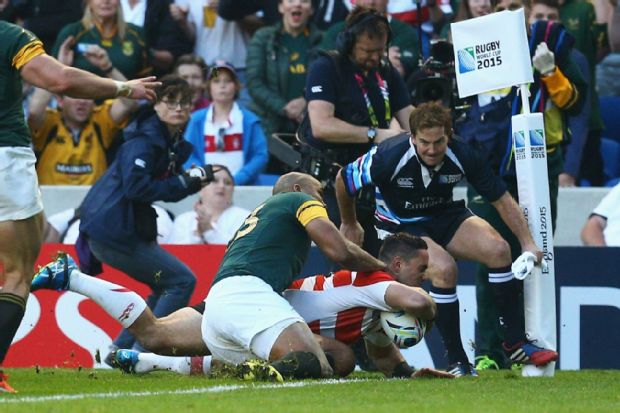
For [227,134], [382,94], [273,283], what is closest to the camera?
[273,283]

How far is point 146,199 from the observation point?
1101cm

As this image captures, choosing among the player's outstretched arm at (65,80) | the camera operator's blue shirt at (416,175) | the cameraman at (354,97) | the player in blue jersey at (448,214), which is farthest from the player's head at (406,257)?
the player's outstretched arm at (65,80)

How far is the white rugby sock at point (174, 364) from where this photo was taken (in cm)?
927

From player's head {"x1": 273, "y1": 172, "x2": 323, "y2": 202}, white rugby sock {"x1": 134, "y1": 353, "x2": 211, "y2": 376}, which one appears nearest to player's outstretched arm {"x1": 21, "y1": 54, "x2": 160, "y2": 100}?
player's head {"x1": 273, "y1": 172, "x2": 323, "y2": 202}

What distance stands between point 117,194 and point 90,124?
2.73 meters

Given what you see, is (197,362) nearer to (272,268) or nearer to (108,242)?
(272,268)

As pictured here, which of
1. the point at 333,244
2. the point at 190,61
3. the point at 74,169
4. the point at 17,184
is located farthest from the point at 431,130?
the point at 190,61

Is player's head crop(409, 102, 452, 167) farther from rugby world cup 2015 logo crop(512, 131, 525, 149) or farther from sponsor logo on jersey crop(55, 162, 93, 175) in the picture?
sponsor logo on jersey crop(55, 162, 93, 175)

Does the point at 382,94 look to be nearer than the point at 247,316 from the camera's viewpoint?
No

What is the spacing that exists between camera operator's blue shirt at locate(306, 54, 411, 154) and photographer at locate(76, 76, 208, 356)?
1189 mm

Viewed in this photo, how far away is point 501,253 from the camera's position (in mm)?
9492

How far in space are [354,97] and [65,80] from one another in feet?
10.3

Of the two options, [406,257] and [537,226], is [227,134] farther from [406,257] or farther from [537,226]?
[406,257]

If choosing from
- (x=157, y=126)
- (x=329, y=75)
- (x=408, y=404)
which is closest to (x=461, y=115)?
(x=329, y=75)
